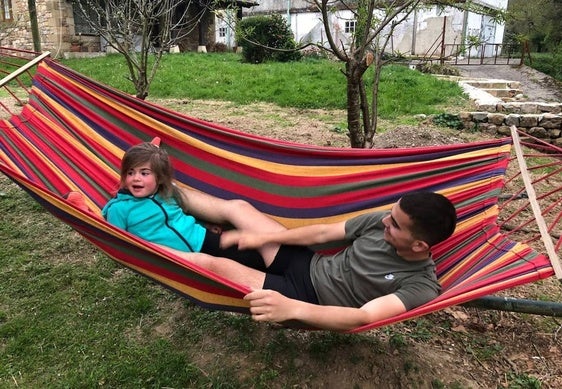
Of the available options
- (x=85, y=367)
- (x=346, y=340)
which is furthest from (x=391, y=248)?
(x=85, y=367)

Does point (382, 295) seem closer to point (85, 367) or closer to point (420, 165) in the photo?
point (420, 165)

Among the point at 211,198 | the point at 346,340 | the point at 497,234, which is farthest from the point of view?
the point at 211,198

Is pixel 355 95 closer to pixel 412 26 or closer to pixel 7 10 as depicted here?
pixel 7 10

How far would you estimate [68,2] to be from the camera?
11250 millimetres

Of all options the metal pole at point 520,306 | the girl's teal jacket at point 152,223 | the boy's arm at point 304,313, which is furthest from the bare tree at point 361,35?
the boy's arm at point 304,313

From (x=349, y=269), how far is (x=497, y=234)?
0.52 metres

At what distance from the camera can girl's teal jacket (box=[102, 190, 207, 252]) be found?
183 cm

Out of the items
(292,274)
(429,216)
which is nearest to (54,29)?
(292,274)

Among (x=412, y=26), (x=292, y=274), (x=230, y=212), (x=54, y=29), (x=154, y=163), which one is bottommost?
(x=292, y=274)

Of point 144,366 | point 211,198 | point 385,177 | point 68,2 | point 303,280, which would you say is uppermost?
point 68,2

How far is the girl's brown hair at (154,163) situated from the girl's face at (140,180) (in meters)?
0.01

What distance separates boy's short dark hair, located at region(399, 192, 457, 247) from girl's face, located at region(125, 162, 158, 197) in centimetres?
99

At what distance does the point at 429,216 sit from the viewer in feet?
4.49

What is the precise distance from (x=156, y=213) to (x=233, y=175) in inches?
16.1
